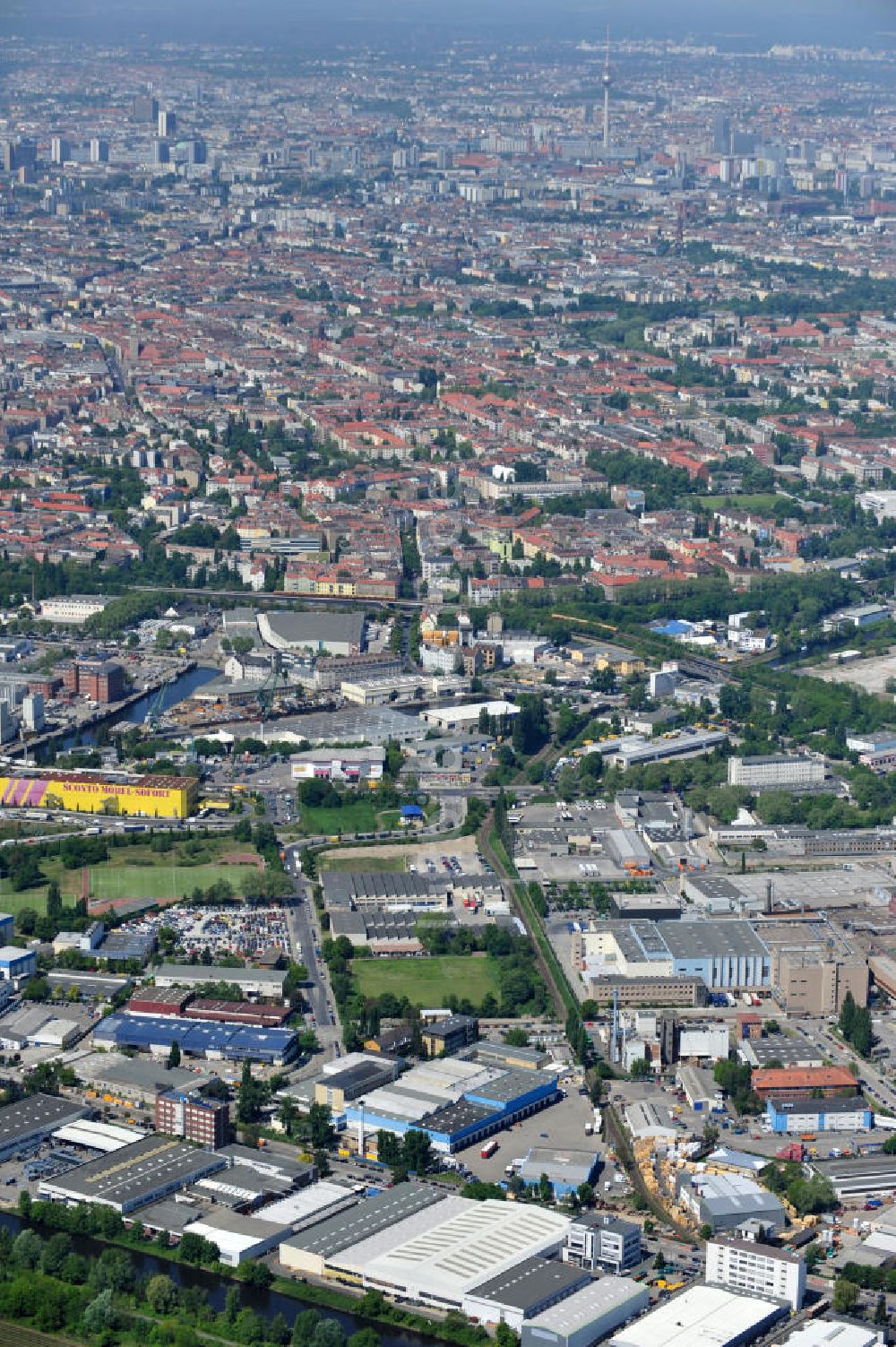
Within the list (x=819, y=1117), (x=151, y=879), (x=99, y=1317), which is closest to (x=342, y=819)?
(x=151, y=879)

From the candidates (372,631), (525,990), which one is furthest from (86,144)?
(525,990)

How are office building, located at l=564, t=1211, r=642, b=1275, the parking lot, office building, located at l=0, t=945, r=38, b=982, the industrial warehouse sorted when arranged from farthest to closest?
the industrial warehouse < the parking lot < office building, located at l=0, t=945, r=38, b=982 < office building, located at l=564, t=1211, r=642, b=1275

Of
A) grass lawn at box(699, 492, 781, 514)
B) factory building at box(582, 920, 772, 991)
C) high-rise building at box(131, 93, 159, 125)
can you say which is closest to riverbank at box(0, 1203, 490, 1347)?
factory building at box(582, 920, 772, 991)

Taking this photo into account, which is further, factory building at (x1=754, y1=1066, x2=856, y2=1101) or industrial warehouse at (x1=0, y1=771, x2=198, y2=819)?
industrial warehouse at (x1=0, y1=771, x2=198, y2=819)

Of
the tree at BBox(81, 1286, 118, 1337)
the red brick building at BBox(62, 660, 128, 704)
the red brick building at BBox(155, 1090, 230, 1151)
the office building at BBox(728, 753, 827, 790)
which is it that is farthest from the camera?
the red brick building at BBox(62, 660, 128, 704)

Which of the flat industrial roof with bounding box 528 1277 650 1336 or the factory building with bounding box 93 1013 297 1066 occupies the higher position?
the flat industrial roof with bounding box 528 1277 650 1336

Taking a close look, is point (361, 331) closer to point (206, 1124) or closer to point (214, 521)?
point (214, 521)

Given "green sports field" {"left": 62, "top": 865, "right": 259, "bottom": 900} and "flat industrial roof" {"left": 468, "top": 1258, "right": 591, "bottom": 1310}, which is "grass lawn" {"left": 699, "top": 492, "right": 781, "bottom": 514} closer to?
"green sports field" {"left": 62, "top": 865, "right": 259, "bottom": 900}
